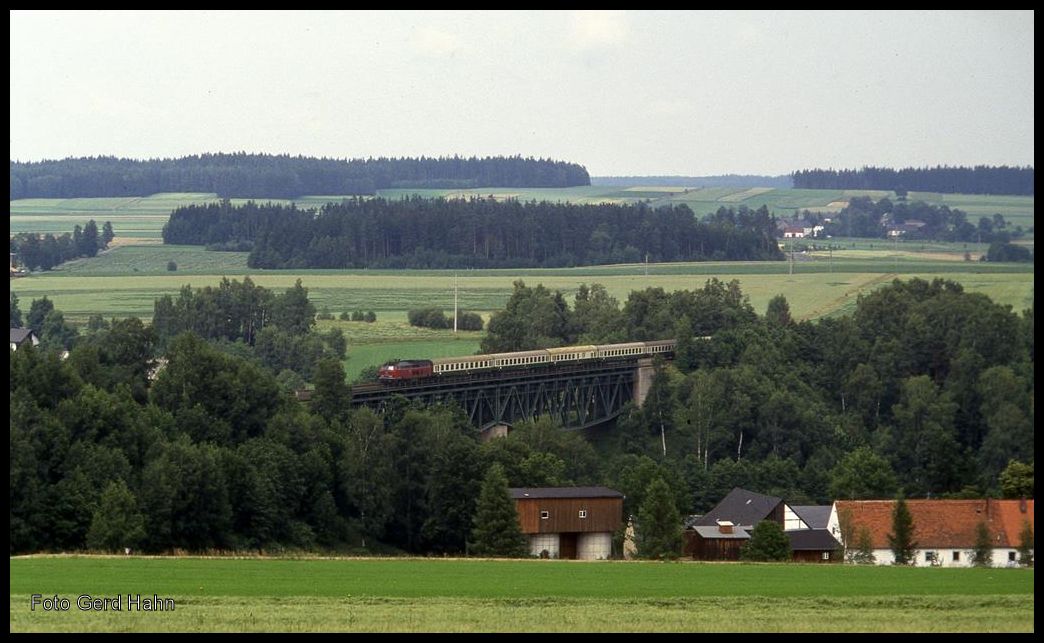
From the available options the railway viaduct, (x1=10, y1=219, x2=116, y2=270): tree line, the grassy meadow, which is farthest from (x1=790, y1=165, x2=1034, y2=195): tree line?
(x1=10, y1=219, x2=116, y2=270): tree line

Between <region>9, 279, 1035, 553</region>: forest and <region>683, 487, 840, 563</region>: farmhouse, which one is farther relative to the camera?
Result: <region>683, 487, 840, 563</region>: farmhouse

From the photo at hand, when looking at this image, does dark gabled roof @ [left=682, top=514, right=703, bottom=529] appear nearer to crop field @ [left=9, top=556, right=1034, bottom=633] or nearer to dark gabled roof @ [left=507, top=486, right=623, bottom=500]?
dark gabled roof @ [left=507, top=486, right=623, bottom=500]

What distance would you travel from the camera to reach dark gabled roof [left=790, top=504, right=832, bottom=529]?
2383 inches

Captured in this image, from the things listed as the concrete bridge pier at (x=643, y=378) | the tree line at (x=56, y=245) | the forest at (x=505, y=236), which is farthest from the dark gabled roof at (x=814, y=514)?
the tree line at (x=56, y=245)

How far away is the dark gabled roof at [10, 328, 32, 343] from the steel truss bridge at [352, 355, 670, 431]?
1264 inches

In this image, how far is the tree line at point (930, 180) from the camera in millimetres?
83812

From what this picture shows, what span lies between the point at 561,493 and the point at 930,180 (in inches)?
2149

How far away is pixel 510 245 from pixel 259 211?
32.0m

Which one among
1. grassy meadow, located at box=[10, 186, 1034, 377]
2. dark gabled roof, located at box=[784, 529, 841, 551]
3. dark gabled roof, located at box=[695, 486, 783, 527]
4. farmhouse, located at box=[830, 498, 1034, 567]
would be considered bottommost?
dark gabled roof, located at box=[695, 486, 783, 527]

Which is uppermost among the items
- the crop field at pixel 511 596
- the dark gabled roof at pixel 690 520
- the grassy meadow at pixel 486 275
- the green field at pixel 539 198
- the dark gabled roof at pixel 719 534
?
the green field at pixel 539 198

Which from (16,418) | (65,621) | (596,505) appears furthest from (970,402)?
(65,621)

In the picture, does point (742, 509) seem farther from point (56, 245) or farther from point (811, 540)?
point (56, 245)

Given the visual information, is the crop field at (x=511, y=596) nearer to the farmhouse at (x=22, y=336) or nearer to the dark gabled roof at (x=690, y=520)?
the dark gabled roof at (x=690, y=520)

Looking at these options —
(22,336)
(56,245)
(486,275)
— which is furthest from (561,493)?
(56,245)
